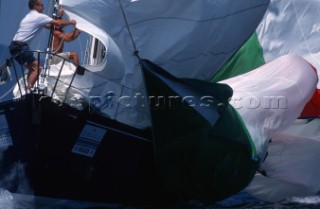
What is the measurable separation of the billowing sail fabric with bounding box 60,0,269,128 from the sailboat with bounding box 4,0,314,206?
0.01 m

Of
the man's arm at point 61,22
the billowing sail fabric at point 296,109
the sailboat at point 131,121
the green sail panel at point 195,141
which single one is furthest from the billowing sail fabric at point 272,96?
the man's arm at point 61,22

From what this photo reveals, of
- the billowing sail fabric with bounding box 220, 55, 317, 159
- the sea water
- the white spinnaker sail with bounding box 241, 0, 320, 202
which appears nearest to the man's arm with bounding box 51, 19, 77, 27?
the sea water

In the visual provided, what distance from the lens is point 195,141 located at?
340 inches

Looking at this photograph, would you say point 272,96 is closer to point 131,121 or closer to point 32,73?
point 131,121

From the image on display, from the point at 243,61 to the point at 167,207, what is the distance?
118 inches

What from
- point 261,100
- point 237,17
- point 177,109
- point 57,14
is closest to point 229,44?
point 237,17

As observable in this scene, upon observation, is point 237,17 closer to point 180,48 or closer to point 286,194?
point 180,48

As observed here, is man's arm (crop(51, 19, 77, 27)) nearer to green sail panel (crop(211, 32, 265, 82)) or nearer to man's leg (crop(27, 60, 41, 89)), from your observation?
man's leg (crop(27, 60, 41, 89))

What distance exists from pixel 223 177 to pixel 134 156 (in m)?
1.04

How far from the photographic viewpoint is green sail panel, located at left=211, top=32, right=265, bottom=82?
35.8 feet

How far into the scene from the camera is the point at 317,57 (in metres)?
11.6

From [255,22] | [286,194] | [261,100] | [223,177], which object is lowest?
[286,194]

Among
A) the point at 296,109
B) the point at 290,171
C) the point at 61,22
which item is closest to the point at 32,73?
the point at 61,22

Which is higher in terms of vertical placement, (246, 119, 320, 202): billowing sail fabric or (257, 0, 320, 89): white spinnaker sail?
(257, 0, 320, 89): white spinnaker sail
